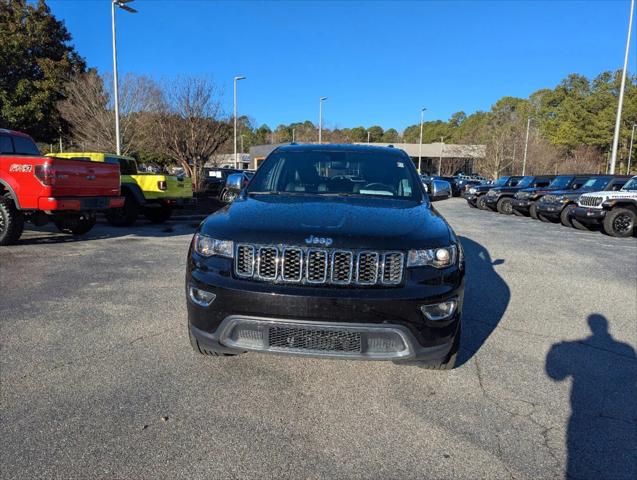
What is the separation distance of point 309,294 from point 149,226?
1027 centimetres

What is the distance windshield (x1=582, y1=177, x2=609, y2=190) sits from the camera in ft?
49.2

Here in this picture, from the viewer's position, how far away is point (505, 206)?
20.3 metres

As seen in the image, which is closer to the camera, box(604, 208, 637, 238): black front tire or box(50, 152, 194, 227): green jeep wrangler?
box(50, 152, 194, 227): green jeep wrangler

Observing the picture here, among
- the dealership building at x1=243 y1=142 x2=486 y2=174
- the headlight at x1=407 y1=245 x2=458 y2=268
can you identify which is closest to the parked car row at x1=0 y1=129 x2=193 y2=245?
the headlight at x1=407 y1=245 x2=458 y2=268

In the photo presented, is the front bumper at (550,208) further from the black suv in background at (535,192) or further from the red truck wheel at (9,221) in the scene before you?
the red truck wheel at (9,221)

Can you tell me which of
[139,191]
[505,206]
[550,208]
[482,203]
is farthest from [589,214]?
[139,191]

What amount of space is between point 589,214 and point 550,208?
2.86 meters

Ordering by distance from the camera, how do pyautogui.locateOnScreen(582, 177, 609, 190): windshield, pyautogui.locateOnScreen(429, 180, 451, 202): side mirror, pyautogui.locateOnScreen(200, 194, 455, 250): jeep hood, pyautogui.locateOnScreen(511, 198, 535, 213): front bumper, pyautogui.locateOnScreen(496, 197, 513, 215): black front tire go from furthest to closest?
pyautogui.locateOnScreen(496, 197, 513, 215): black front tire, pyautogui.locateOnScreen(511, 198, 535, 213): front bumper, pyautogui.locateOnScreen(582, 177, 609, 190): windshield, pyautogui.locateOnScreen(429, 180, 451, 202): side mirror, pyautogui.locateOnScreen(200, 194, 455, 250): jeep hood

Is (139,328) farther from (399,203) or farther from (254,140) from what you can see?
(254,140)

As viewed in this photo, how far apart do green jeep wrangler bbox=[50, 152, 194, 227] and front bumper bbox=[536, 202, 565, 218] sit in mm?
12109

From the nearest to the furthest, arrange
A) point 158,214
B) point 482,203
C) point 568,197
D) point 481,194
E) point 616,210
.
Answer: point 616,210, point 158,214, point 568,197, point 482,203, point 481,194

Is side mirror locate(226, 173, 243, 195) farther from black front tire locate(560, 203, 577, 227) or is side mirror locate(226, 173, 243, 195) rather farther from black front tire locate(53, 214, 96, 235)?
black front tire locate(560, 203, 577, 227)

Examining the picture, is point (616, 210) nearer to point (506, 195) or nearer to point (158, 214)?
point (506, 195)

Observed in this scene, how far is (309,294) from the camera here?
262cm
